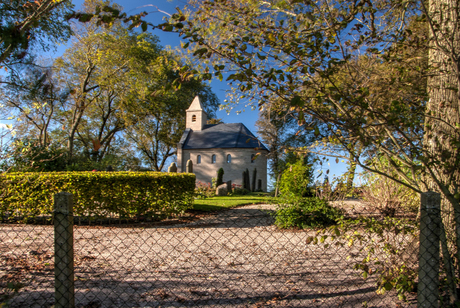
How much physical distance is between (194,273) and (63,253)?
78.6 inches

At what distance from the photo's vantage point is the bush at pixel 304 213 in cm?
716

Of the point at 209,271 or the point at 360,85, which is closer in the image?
the point at 360,85

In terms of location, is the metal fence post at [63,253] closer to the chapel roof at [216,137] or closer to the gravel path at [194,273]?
the gravel path at [194,273]

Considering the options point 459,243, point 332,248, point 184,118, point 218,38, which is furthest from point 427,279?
point 184,118

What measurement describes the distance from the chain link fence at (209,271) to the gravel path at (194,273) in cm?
1

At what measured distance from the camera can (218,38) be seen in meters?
4.30

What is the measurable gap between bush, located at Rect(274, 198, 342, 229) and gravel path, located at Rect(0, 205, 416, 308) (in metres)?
0.67

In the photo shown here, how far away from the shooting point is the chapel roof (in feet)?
94.1

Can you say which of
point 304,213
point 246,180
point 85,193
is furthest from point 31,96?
point 246,180

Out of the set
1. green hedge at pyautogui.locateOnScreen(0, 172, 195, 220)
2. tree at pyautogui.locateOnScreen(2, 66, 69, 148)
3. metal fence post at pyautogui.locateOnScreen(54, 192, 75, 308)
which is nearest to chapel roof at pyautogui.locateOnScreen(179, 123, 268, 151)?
tree at pyautogui.locateOnScreen(2, 66, 69, 148)

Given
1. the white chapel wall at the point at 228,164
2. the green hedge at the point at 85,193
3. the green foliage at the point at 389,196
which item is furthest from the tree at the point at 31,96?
the white chapel wall at the point at 228,164

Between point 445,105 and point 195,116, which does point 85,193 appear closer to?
point 445,105

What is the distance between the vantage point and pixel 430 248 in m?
2.74

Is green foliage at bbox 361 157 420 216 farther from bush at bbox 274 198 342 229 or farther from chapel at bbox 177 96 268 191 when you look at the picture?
chapel at bbox 177 96 268 191
